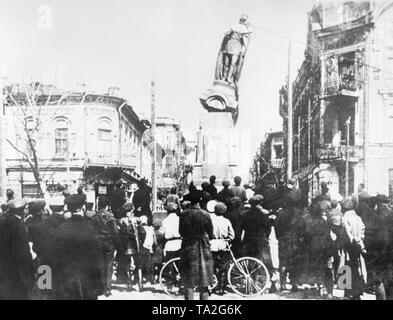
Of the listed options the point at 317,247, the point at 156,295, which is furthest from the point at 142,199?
the point at 317,247

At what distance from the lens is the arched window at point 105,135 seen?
1817 cm

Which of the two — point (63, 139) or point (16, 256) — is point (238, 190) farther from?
point (63, 139)

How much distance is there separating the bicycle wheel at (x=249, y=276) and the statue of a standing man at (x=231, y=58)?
662 centimetres

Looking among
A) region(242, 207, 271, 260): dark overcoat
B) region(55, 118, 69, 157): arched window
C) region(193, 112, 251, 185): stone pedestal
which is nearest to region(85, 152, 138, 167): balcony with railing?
region(55, 118, 69, 157): arched window

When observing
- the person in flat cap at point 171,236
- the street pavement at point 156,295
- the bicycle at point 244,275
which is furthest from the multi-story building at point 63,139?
the bicycle at point 244,275

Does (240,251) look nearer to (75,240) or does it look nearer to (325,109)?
(75,240)

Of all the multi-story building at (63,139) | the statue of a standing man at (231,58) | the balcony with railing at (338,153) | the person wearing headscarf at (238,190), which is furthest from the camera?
the multi-story building at (63,139)

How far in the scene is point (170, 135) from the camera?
37.7 meters

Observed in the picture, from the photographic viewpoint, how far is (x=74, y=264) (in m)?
5.79

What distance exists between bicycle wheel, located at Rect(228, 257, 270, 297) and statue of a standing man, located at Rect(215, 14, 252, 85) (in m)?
6.62

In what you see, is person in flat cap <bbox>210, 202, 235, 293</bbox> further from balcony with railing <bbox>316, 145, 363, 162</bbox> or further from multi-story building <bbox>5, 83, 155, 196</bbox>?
multi-story building <bbox>5, 83, 155, 196</bbox>

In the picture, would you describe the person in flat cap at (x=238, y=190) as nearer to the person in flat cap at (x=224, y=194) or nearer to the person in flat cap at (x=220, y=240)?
the person in flat cap at (x=224, y=194)
